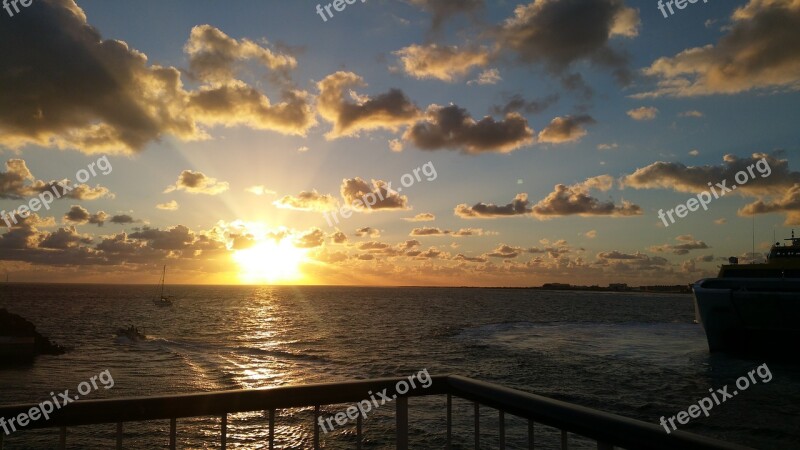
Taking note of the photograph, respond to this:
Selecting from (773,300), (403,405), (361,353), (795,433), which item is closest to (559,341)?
(361,353)

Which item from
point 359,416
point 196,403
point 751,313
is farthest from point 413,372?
point 196,403

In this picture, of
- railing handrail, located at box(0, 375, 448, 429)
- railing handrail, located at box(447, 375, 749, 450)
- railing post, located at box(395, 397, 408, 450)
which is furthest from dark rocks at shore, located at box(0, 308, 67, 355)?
railing handrail, located at box(447, 375, 749, 450)

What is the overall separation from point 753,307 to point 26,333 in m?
56.3

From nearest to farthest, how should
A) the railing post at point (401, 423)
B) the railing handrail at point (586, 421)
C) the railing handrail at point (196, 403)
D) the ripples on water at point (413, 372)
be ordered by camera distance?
the railing handrail at point (586, 421)
the railing handrail at point (196, 403)
the railing post at point (401, 423)
the ripples on water at point (413, 372)

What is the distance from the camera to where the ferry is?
26.4m

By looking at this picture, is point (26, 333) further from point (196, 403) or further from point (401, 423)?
point (401, 423)

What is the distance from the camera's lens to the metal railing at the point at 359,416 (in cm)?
259

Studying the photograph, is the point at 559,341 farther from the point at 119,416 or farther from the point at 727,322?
the point at 119,416

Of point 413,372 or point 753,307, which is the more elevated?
point 753,307

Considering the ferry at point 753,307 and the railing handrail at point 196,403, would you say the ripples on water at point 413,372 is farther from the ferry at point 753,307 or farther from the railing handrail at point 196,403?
the railing handrail at point 196,403

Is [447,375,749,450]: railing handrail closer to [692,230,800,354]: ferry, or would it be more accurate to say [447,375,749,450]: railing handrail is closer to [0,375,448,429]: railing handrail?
[0,375,448,429]: railing handrail

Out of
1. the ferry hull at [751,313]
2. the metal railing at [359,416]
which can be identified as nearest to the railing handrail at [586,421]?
the metal railing at [359,416]

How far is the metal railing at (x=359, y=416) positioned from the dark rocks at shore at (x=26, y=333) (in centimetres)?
5291

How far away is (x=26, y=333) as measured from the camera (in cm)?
4659
